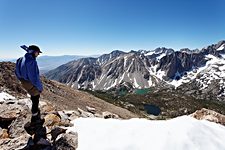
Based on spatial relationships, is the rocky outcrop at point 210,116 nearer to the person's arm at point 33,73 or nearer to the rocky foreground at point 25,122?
the rocky foreground at point 25,122

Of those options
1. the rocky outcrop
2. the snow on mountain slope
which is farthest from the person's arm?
the rocky outcrop

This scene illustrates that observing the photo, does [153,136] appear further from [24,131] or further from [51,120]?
[24,131]

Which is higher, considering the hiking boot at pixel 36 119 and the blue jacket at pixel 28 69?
the blue jacket at pixel 28 69

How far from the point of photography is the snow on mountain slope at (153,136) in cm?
1212

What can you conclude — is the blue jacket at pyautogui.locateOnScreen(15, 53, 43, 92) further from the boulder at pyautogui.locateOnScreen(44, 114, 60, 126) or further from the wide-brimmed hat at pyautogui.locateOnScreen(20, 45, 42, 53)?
the boulder at pyautogui.locateOnScreen(44, 114, 60, 126)

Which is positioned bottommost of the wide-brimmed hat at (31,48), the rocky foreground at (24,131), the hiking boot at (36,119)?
the rocky foreground at (24,131)

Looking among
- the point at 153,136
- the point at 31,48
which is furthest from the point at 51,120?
the point at 153,136

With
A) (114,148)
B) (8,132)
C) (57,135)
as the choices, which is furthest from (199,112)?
(8,132)

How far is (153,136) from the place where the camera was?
1272cm

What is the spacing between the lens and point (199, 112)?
18.4 metres

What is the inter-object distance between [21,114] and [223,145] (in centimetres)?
1163

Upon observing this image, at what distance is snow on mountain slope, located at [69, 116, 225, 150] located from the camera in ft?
39.8

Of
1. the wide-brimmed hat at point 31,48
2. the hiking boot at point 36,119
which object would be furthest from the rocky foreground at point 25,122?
the wide-brimmed hat at point 31,48

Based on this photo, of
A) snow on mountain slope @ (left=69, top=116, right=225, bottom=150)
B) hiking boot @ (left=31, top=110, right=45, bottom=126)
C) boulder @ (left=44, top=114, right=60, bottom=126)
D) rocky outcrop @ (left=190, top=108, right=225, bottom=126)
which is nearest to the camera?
snow on mountain slope @ (left=69, top=116, right=225, bottom=150)
